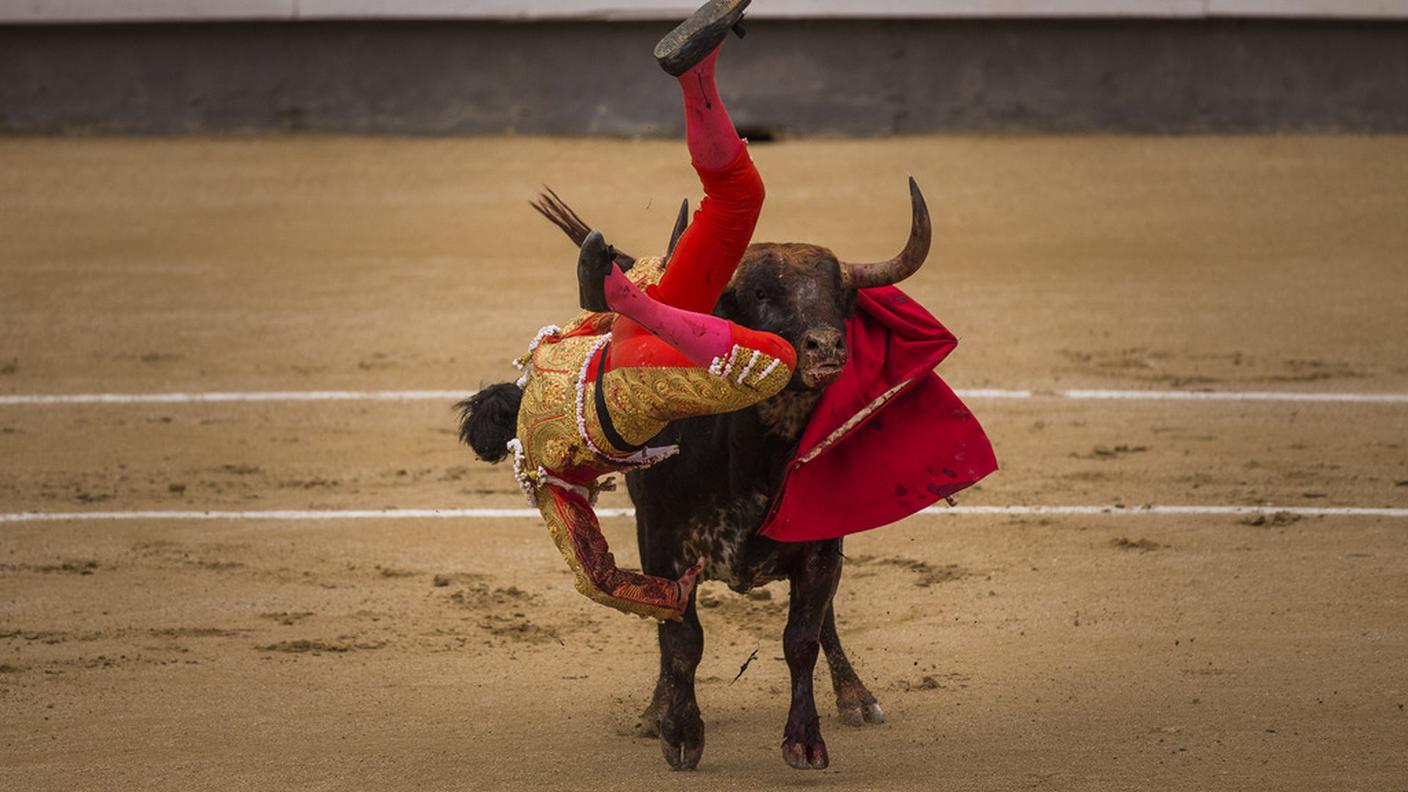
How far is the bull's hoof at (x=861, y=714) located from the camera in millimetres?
5504

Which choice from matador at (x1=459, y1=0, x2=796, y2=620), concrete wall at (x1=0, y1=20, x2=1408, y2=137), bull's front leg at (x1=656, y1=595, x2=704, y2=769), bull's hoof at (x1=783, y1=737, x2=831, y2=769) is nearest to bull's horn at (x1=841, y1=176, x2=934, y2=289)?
matador at (x1=459, y1=0, x2=796, y2=620)

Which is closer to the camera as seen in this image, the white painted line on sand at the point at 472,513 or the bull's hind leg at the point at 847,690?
the bull's hind leg at the point at 847,690

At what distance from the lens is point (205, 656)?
6160 millimetres

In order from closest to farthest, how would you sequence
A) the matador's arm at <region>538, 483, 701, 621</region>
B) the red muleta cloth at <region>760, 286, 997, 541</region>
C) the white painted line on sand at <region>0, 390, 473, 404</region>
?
the matador's arm at <region>538, 483, 701, 621</region>, the red muleta cloth at <region>760, 286, 997, 541</region>, the white painted line on sand at <region>0, 390, 473, 404</region>

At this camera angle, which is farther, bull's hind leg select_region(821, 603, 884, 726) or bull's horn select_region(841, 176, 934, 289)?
bull's hind leg select_region(821, 603, 884, 726)

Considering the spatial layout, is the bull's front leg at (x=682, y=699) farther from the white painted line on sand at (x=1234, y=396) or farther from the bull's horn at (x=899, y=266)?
the white painted line on sand at (x=1234, y=396)

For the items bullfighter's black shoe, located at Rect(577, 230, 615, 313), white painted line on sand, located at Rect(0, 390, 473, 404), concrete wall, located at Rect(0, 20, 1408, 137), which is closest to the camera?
bullfighter's black shoe, located at Rect(577, 230, 615, 313)

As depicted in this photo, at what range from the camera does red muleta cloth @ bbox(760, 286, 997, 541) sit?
15.9 feet

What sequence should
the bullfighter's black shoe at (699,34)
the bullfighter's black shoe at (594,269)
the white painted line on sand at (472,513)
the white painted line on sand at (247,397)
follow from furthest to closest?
the white painted line on sand at (247,397), the white painted line on sand at (472,513), the bullfighter's black shoe at (699,34), the bullfighter's black shoe at (594,269)

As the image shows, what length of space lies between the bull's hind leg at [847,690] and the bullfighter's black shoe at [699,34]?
1879 mm

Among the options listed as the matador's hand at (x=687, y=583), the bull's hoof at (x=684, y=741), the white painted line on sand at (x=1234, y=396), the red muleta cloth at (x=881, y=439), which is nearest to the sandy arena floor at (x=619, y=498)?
the bull's hoof at (x=684, y=741)

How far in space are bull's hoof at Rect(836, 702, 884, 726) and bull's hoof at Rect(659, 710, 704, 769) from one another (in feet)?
1.87

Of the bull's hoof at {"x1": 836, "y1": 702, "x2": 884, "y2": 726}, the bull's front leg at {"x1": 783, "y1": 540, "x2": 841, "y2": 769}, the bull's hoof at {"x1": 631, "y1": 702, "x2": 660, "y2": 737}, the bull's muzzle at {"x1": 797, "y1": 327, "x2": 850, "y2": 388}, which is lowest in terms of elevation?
the bull's hoof at {"x1": 631, "y1": 702, "x2": 660, "y2": 737}

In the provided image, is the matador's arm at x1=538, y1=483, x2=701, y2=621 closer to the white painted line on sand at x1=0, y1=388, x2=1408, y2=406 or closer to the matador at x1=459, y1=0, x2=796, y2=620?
the matador at x1=459, y1=0, x2=796, y2=620
